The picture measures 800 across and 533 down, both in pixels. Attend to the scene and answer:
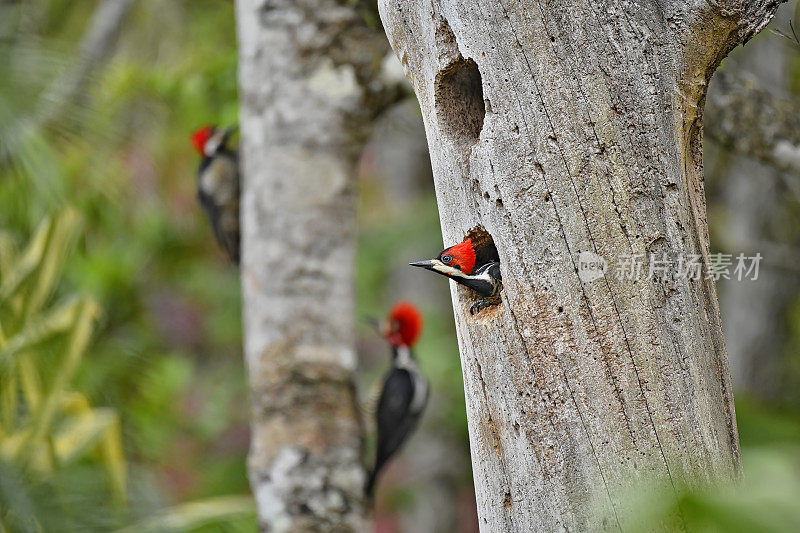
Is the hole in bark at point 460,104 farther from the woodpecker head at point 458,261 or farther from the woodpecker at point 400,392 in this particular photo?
the woodpecker at point 400,392

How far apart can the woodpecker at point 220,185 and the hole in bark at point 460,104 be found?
2.44 meters

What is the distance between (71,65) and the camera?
3328 mm

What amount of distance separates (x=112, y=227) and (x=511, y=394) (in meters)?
5.23

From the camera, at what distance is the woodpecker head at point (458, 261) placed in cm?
149

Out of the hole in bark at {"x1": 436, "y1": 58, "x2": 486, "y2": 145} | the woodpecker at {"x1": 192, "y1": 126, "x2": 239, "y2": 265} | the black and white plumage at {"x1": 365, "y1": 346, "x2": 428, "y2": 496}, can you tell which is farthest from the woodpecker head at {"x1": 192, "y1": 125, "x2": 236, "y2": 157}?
the hole in bark at {"x1": 436, "y1": 58, "x2": 486, "y2": 145}

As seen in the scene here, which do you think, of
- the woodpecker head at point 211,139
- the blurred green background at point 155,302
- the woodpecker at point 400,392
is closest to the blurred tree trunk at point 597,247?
the blurred green background at point 155,302

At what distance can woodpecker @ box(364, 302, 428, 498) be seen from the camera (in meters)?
3.52

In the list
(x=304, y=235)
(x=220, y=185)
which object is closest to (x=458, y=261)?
(x=304, y=235)

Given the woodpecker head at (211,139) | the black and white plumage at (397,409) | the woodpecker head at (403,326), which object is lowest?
the black and white plumage at (397,409)

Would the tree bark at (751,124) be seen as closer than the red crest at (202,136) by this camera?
Yes

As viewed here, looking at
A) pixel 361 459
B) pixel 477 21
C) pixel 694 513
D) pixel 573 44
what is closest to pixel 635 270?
pixel 573 44

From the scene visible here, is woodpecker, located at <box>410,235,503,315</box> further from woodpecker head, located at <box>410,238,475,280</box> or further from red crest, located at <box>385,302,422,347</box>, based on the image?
red crest, located at <box>385,302,422,347</box>

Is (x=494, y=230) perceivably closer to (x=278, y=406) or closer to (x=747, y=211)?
(x=278, y=406)

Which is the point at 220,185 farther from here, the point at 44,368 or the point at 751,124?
the point at 751,124
